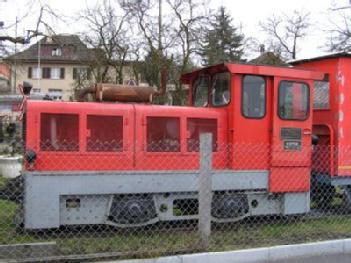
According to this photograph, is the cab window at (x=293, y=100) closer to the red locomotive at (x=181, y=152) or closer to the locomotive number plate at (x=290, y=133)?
the red locomotive at (x=181, y=152)

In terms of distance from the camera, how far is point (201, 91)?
10320 millimetres

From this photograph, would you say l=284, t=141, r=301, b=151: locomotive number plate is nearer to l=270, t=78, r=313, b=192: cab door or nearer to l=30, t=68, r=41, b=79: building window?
l=270, t=78, r=313, b=192: cab door

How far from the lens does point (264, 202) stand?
920 centimetres

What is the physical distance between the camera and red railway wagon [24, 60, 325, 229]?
7.99m

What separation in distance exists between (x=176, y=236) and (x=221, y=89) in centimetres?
289

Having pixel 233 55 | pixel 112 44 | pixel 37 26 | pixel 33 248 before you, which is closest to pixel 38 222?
pixel 33 248

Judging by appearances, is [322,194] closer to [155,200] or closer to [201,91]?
[201,91]

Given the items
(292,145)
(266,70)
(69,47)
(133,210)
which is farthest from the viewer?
(69,47)

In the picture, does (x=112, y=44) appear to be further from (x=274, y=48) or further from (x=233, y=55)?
(x=274, y=48)

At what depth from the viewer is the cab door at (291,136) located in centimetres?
922

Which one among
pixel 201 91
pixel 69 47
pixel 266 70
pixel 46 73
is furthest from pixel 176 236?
pixel 46 73

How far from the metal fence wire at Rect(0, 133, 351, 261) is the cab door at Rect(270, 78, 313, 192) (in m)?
0.02

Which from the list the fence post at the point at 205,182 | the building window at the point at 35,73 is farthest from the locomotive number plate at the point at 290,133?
the building window at the point at 35,73

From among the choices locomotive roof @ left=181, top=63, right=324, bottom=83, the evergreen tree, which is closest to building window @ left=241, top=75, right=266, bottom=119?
locomotive roof @ left=181, top=63, right=324, bottom=83
